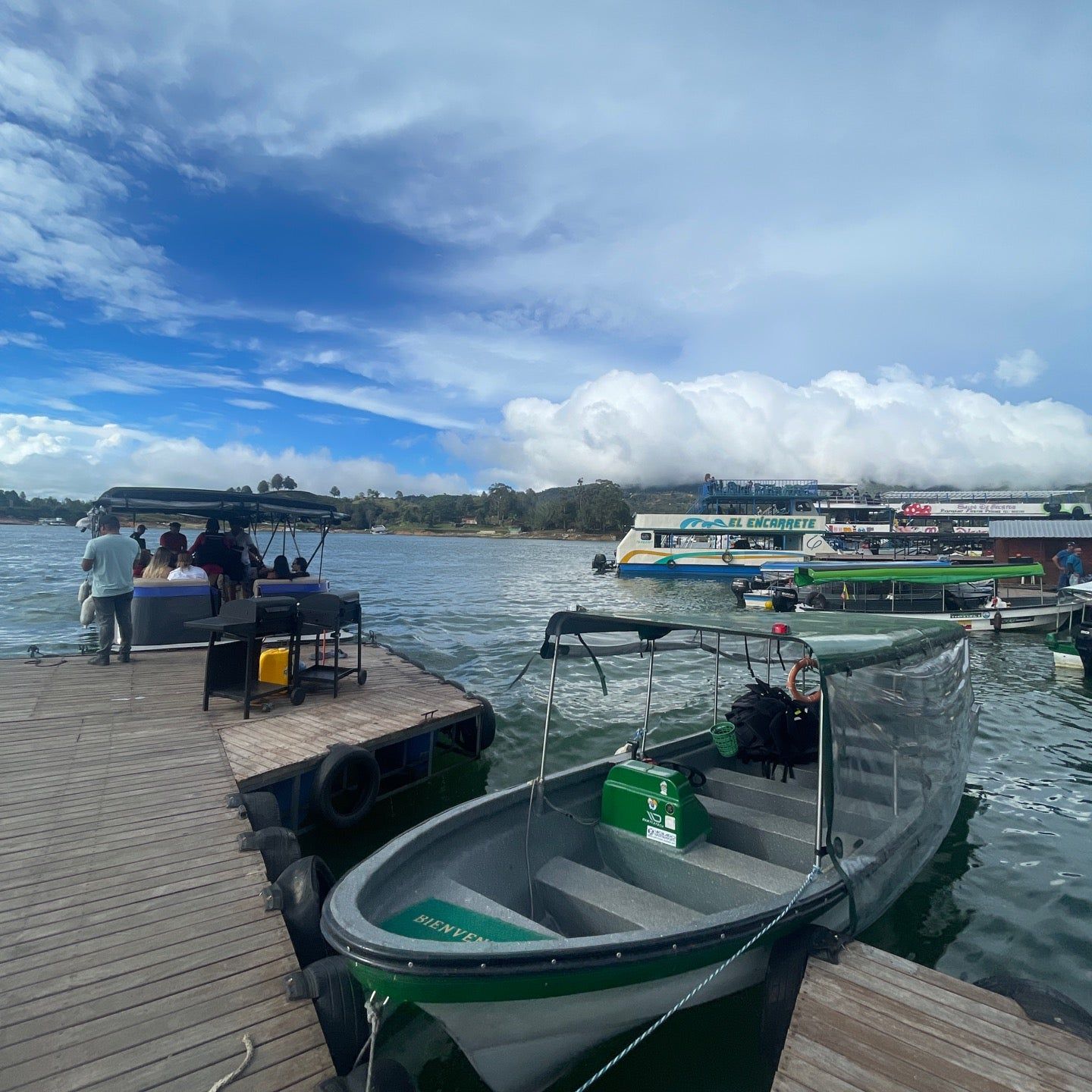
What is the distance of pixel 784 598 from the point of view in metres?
27.6

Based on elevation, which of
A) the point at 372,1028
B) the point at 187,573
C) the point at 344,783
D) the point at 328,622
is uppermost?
the point at 187,573

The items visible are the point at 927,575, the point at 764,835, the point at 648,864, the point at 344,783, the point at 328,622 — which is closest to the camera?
the point at 648,864

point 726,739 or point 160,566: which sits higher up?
point 160,566

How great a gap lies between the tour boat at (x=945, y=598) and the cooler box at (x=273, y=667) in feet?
64.0

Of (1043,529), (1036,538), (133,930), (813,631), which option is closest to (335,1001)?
(133,930)

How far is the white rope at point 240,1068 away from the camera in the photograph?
3.14 m

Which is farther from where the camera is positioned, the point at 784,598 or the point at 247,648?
the point at 784,598

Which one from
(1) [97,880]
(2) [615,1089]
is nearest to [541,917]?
(2) [615,1089]

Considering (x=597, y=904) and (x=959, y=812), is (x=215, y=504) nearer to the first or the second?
(x=597, y=904)

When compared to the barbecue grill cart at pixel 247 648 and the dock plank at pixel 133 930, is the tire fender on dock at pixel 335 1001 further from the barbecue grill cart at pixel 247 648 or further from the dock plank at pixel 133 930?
the barbecue grill cart at pixel 247 648

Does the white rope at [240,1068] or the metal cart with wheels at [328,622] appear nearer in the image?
the white rope at [240,1068]

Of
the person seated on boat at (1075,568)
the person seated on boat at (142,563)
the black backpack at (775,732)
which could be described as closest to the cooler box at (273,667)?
the person seated on boat at (142,563)

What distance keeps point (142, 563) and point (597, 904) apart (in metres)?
13.3

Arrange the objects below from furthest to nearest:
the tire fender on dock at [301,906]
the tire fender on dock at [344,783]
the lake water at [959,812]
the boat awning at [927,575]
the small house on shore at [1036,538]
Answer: the small house on shore at [1036,538] < the boat awning at [927,575] < the tire fender on dock at [344,783] < the lake water at [959,812] < the tire fender on dock at [301,906]
